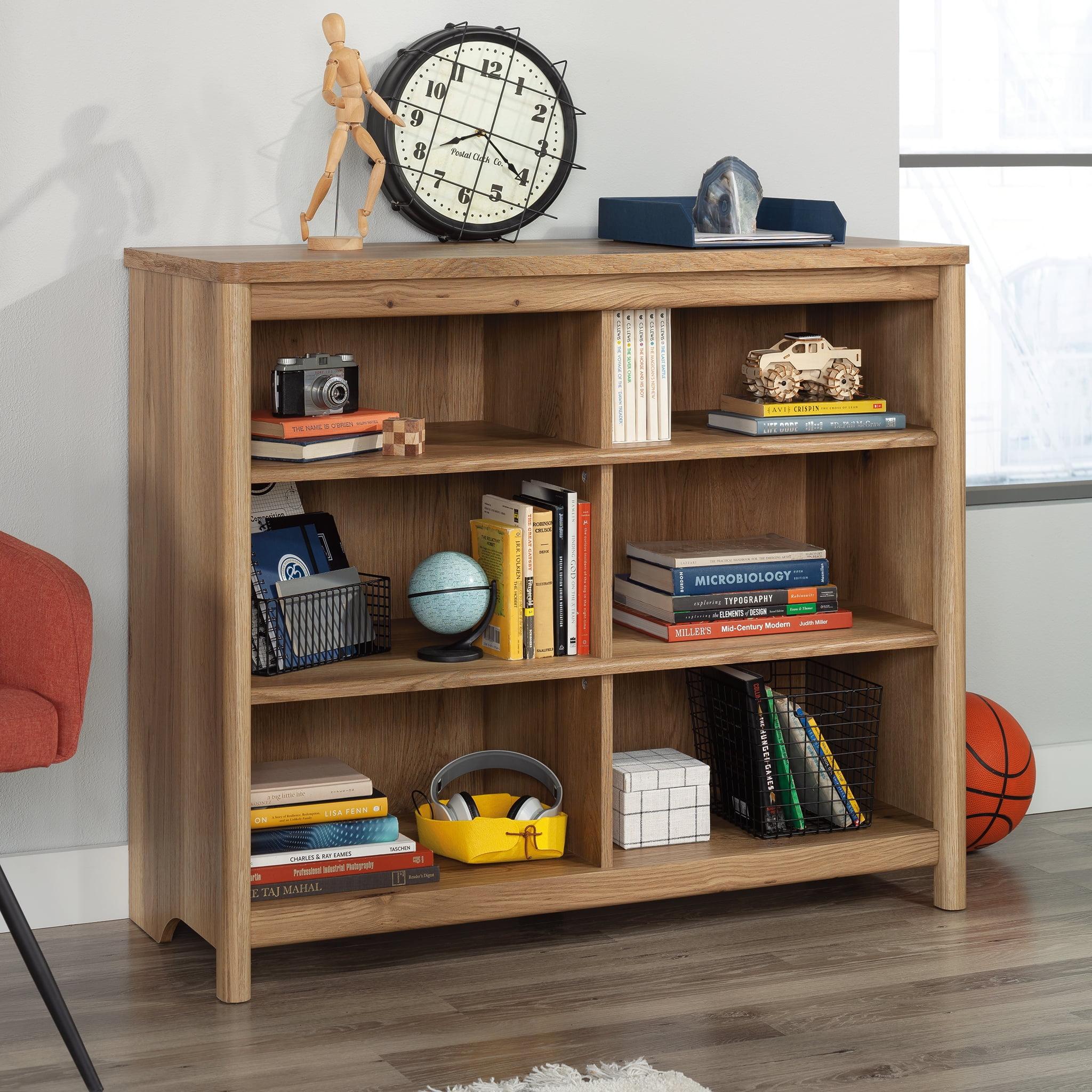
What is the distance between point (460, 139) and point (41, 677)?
127 centimetres

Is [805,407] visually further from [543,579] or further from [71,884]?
[71,884]

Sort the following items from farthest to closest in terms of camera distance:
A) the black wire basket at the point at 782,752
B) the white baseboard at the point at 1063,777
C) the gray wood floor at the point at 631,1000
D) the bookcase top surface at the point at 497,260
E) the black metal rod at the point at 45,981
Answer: the white baseboard at the point at 1063,777 → the black wire basket at the point at 782,752 → the bookcase top surface at the point at 497,260 → the gray wood floor at the point at 631,1000 → the black metal rod at the point at 45,981

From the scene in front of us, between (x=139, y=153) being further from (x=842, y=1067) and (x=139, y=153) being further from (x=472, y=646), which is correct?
(x=842, y=1067)

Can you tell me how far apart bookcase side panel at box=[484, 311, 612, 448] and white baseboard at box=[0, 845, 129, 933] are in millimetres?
1051

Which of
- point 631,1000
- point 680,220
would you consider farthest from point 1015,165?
point 631,1000

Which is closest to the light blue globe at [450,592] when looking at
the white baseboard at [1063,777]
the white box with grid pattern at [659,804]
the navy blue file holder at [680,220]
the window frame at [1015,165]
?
the white box with grid pattern at [659,804]

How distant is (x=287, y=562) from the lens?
2805mm

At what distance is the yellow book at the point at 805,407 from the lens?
2.93 metres

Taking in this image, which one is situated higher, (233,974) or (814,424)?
(814,424)

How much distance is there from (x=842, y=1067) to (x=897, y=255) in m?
1.32

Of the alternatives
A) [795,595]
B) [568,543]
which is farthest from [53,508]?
[795,595]

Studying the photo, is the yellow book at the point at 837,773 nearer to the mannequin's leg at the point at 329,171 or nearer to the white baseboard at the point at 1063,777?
the white baseboard at the point at 1063,777

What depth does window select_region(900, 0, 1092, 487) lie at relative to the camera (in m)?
3.52

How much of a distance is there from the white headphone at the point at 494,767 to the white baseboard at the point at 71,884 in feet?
1.87
